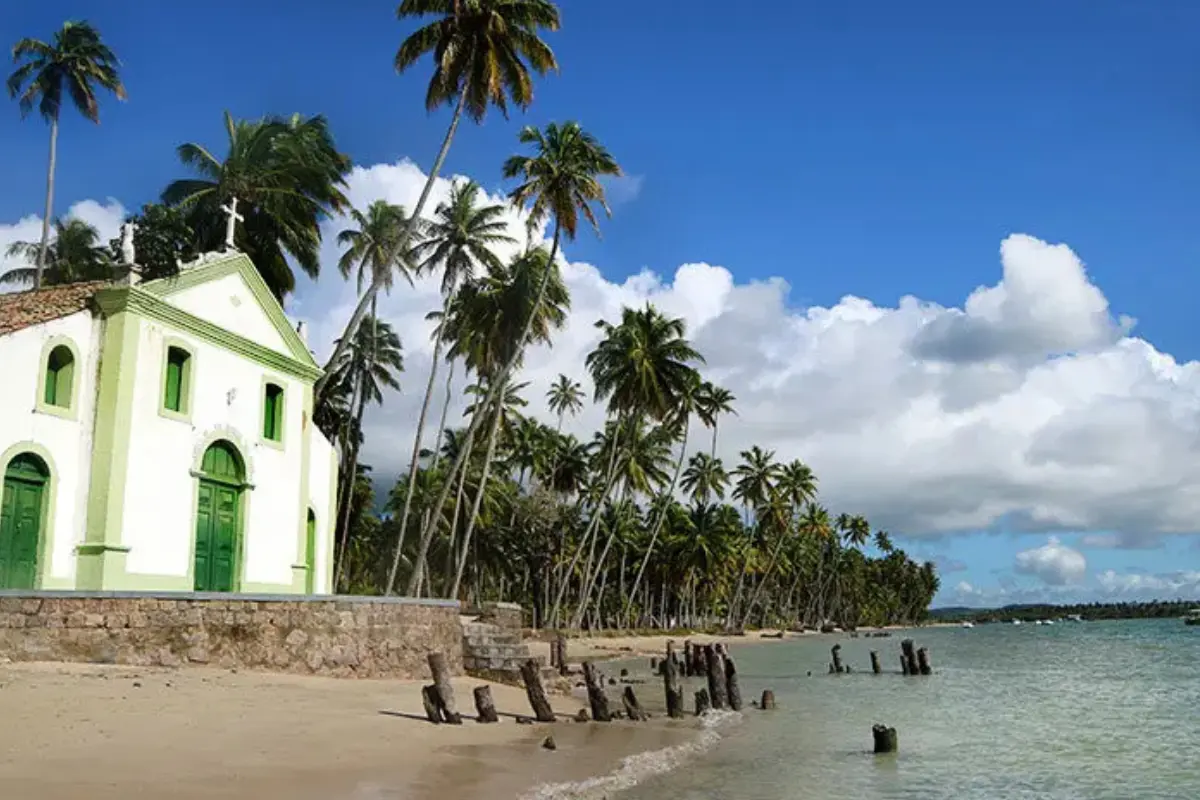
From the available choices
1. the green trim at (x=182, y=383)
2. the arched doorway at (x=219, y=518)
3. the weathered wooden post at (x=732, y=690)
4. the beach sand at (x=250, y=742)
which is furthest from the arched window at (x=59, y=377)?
the weathered wooden post at (x=732, y=690)

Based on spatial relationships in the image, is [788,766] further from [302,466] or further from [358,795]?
[302,466]

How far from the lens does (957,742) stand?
22.2 m

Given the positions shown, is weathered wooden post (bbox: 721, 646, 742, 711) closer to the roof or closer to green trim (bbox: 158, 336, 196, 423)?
green trim (bbox: 158, 336, 196, 423)

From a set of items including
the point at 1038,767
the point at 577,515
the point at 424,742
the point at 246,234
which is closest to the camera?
the point at 424,742

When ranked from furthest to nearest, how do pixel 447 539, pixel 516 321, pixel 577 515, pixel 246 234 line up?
1. pixel 577 515
2. pixel 447 539
3. pixel 516 321
4. pixel 246 234


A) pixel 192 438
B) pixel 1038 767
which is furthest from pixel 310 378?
pixel 1038 767

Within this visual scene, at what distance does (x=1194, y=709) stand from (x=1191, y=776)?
48.5 feet

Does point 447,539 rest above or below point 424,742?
above

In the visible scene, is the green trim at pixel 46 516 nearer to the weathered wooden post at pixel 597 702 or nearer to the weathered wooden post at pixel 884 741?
the weathered wooden post at pixel 597 702

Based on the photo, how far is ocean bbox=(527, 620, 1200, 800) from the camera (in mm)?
15602

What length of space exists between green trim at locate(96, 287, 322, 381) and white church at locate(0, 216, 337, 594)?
1.3 inches

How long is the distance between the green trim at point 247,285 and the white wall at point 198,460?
0.33 m

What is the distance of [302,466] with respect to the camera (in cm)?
2719

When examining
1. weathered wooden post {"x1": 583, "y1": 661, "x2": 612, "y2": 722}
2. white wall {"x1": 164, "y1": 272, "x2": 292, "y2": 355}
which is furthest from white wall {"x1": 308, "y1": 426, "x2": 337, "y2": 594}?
weathered wooden post {"x1": 583, "y1": 661, "x2": 612, "y2": 722}
